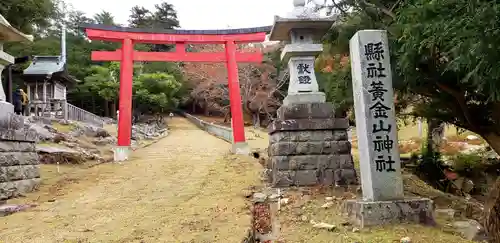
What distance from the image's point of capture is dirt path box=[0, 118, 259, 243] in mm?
4664

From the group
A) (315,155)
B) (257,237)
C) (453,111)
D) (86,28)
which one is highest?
(86,28)

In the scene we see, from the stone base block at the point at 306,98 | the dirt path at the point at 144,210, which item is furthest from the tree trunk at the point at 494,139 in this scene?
the dirt path at the point at 144,210

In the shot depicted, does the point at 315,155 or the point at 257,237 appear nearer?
the point at 257,237

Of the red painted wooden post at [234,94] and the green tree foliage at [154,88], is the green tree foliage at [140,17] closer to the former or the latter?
the green tree foliage at [154,88]

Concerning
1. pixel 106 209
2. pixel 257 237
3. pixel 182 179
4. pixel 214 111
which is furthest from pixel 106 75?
pixel 257 237

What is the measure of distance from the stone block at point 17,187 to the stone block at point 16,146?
60 cm

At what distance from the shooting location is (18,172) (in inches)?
299

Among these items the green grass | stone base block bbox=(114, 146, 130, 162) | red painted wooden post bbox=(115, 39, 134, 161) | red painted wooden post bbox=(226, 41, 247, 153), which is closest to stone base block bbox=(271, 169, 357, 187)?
red painted wooden post bbox=(226, 41, 247, 153)

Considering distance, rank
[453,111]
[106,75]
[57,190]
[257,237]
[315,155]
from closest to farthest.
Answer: [257,237]
[315,155]
[57,190]
[453,111]
[106,75]

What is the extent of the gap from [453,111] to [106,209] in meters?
7.32

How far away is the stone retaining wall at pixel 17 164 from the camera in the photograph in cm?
713

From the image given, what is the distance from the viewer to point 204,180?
8953 mm

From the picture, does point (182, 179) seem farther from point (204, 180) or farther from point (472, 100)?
point (472, 100)

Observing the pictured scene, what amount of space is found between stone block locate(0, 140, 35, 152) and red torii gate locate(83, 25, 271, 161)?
16.7ft
